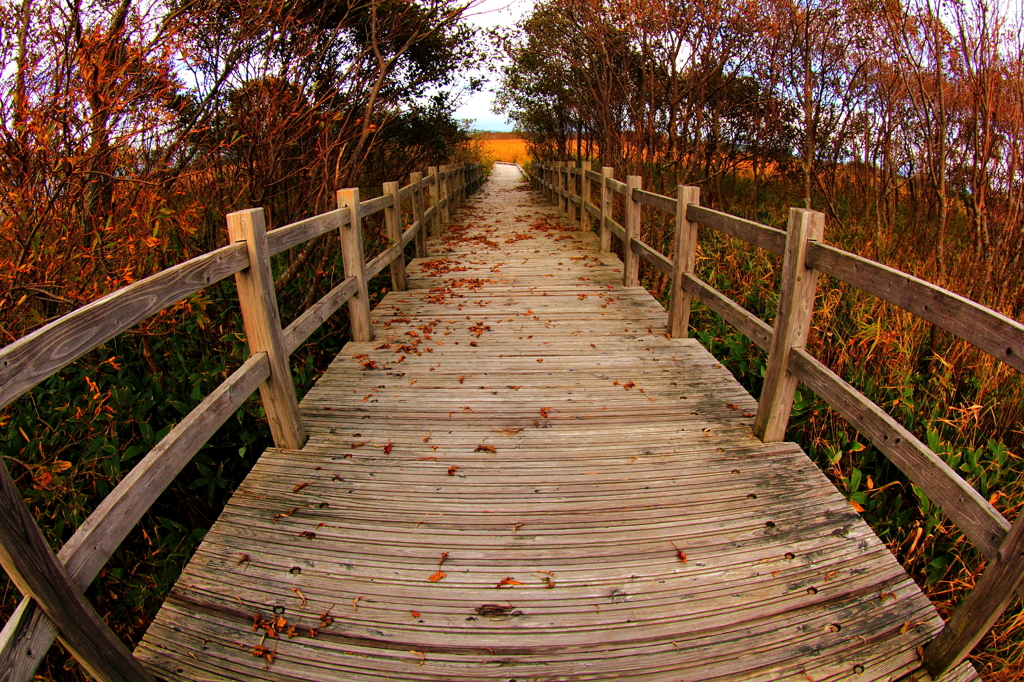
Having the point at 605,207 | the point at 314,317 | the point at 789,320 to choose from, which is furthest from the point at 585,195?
the point at 789,320

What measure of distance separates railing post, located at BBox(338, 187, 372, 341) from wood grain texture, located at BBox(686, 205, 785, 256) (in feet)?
8.87

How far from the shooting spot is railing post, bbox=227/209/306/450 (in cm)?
299

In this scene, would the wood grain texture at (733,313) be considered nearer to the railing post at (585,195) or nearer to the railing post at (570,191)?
the railing post at (585,195)

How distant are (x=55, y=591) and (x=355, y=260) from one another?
364 cm

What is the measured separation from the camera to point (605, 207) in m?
8.46

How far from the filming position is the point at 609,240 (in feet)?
28.8

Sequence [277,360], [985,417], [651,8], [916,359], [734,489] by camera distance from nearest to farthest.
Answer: [734,489] → [277,360] → [985,417] → [916,359] → [651,8]

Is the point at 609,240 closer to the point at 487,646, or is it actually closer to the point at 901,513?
the point at 901,513

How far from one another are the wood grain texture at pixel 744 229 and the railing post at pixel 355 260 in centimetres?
271

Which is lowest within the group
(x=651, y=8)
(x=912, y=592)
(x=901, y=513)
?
(x=901, y=513)

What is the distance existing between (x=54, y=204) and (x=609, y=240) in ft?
21.8

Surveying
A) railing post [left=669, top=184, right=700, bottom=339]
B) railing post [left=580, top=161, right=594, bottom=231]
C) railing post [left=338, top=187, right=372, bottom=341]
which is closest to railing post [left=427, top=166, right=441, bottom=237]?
railing post [left=580, top=161, right=594, bottom=231]

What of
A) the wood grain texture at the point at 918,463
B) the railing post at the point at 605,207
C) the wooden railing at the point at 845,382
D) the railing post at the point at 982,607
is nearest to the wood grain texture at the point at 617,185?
the railing post at the point at 605,207

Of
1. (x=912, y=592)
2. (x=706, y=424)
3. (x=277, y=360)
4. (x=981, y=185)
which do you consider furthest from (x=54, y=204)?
(x=981, y=185)
